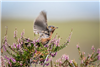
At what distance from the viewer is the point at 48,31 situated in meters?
4.16

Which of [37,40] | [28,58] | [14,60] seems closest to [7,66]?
[14,60]

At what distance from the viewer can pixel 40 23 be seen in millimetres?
4055

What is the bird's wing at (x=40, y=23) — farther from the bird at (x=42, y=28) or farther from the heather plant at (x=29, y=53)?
the heather plant at (x=29, y=53)

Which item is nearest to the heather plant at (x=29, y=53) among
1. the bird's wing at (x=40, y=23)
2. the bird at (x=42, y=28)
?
the bird at (x=42, y=28)

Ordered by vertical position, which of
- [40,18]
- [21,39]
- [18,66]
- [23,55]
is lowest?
[18,66]

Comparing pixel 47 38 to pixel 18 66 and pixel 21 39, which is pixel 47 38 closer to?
pixel 21 39

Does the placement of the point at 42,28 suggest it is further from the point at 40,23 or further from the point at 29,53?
the point at 29,53

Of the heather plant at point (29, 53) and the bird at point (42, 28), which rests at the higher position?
the bird at point (42, 28)

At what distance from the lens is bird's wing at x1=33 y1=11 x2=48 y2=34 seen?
402cm

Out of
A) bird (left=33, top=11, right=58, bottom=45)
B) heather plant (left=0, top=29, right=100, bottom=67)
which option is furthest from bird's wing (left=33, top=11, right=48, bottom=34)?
heather plant (left=0, top=29, right=100, bottom=67)

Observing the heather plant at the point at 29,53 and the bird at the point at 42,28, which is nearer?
the heather plant at the point at 29,53

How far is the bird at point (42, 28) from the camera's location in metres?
4.03

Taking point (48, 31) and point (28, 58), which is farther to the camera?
point (48, 31)

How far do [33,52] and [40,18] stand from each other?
102cm
